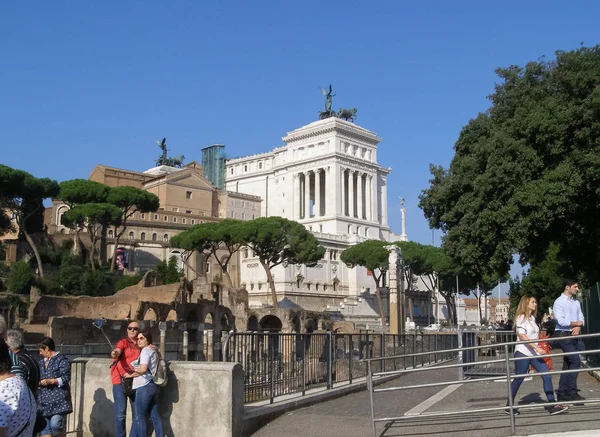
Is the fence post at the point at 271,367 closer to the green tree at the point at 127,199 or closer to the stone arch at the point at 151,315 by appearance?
the stone arch at the point at 151,315

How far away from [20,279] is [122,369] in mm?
45470

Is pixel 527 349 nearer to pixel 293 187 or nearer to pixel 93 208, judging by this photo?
pixel 93 208

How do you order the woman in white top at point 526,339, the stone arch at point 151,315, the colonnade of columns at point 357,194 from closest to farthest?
the woman in white top at point 526,339
the stone arch at point 151,315
the colonnade of columns at point 357,194

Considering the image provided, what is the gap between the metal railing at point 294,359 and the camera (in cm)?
990

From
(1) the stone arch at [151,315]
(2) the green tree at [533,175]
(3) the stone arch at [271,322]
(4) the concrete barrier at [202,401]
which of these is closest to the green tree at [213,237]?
(3) the stone arch at [271,322]

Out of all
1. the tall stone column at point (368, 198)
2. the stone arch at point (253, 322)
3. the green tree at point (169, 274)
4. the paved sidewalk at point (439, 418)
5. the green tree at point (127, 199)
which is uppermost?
the tall stone column at point (368, 198)

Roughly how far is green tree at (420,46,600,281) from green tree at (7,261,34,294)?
120 feet

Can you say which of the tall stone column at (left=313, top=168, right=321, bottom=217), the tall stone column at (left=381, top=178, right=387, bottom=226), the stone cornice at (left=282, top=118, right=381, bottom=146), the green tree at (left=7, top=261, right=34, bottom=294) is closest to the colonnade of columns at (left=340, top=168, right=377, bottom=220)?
the tall stone column at (left=381, top=178, right=387, bottom=226)

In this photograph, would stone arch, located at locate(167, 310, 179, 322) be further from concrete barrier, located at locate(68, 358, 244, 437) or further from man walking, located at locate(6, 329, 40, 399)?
man walking, located at locate(6, 329, 40, 399)

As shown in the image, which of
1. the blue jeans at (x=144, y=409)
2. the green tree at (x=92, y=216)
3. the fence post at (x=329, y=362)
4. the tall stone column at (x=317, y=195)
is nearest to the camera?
the blue jeans at (x=144, y=409)

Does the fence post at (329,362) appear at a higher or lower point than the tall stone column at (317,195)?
lower

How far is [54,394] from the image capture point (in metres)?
7.38

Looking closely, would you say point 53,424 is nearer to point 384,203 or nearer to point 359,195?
point 359,195

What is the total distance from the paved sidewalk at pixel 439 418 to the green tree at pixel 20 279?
140 ft
